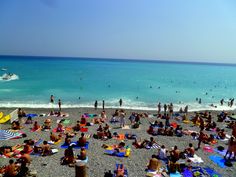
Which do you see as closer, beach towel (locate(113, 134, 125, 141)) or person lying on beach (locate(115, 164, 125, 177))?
person lying on beach (locate(115, 164, 125, 177))

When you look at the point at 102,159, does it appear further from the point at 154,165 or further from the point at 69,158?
the point at 154,165

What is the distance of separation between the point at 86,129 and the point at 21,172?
767cm

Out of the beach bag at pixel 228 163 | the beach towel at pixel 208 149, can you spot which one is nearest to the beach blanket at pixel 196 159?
the beach bag at pixel 228 163

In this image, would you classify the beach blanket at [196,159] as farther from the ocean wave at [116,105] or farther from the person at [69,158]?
the ocean wave at [116,105]

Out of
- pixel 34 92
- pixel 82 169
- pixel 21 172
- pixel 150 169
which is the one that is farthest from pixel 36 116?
pixel 82 169

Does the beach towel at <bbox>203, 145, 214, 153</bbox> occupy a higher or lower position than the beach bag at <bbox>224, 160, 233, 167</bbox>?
lower

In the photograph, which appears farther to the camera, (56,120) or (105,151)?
(56,120)

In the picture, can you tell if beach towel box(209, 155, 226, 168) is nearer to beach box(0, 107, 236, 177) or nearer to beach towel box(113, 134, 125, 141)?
beach box(0, 107, 236, 177)

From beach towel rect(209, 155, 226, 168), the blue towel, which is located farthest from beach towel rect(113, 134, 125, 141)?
the blue towel

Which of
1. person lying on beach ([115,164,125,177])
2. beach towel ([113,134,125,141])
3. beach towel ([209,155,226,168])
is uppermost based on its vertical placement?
person lying on beach ([115,164,125,177])

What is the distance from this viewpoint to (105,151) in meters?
13.0

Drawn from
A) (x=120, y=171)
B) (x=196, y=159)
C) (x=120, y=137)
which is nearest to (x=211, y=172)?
(x=196, y=159)

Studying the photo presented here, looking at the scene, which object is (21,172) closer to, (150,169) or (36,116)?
(150,169)

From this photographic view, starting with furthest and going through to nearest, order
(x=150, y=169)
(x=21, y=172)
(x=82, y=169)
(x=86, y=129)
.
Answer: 1. (x=86, y=129)
2. (x=150, y=169)
3. (x=21, y=172)
4. (x=82, y=169)
